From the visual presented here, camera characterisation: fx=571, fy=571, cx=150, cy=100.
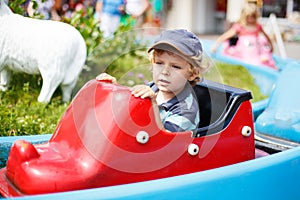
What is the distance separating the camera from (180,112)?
8.17 feet

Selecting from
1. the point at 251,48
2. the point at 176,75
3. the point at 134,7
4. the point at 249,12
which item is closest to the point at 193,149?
the point at 176,75

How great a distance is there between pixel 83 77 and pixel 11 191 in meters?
2.81

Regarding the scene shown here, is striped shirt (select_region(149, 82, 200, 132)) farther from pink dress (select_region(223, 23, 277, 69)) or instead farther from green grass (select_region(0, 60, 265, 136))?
pink dress (select_region(223, 23, 277, 69))

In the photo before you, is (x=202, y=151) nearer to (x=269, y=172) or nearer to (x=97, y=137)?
(x=269, y=172)

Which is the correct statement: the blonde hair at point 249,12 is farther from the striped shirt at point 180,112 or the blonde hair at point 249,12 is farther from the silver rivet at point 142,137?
the silver rivet at point 142,137

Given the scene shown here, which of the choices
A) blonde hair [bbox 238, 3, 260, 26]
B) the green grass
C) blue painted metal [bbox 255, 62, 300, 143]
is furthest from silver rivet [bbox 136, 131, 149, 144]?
blonde hair [bbox 238, 3, 260, 26]

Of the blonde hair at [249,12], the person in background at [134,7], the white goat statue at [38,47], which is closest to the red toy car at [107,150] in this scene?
the white goat statue at [38,47]

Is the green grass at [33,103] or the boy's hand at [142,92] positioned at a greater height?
the boy's hand at [142,92]

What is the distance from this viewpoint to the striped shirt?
246cm

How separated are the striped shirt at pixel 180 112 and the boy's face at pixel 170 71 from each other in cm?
5

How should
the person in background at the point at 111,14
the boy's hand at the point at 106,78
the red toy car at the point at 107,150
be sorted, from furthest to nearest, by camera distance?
1. the person in background at the point at 111,14
2. the boy's hand at the point at 106,78
3. the red toy car at the point at 107,150

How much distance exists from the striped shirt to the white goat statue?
5.78 feet

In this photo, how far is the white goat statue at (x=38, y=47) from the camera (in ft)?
13.3

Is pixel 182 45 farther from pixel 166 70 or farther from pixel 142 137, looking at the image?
pixel 142 137
